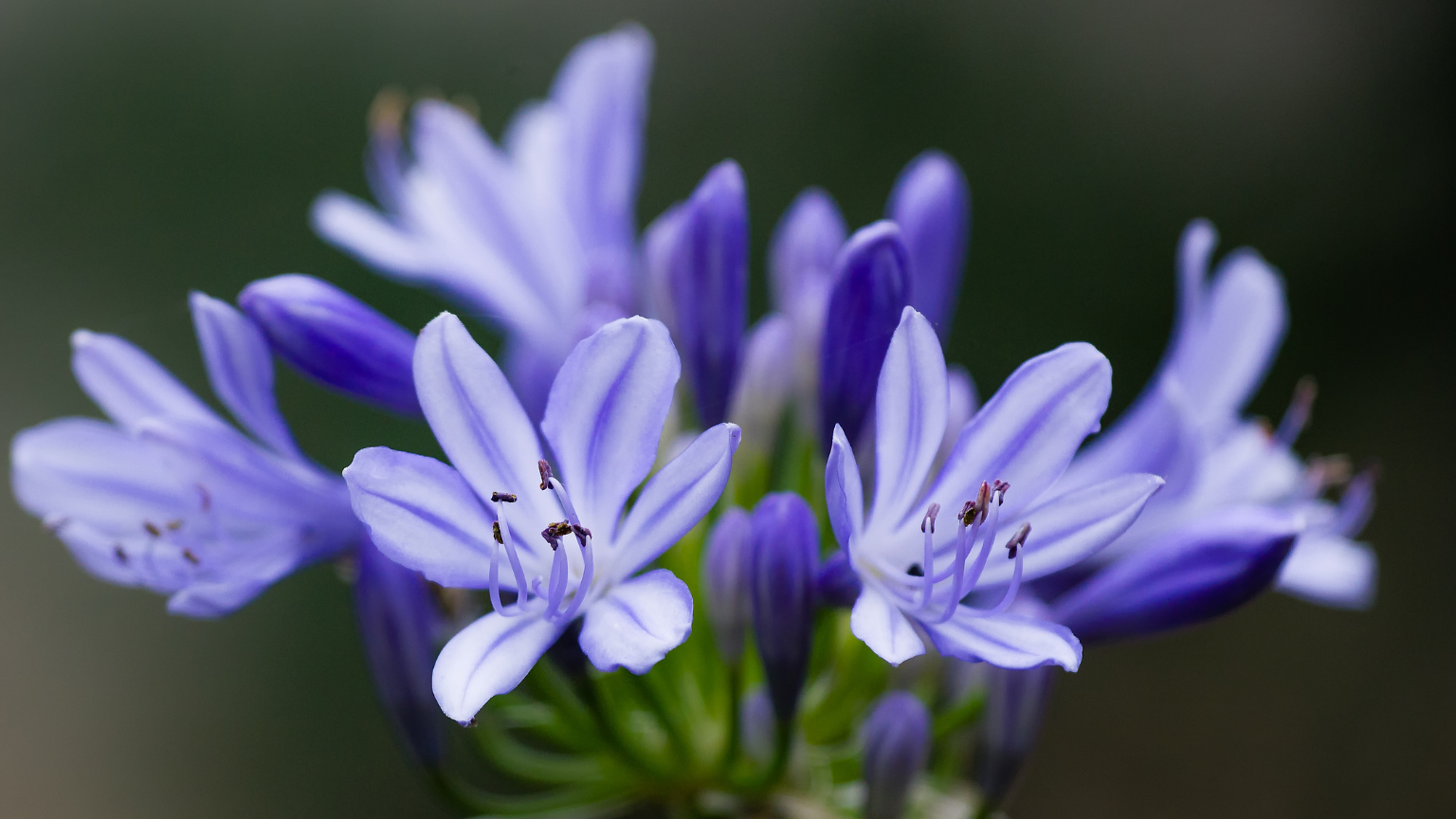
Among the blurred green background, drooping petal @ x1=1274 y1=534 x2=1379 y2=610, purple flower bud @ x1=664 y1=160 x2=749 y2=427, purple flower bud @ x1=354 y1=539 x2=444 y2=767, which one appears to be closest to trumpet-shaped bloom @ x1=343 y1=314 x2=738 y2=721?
purple flower bud @ x1=354 y1=539 x2=444 y2=767

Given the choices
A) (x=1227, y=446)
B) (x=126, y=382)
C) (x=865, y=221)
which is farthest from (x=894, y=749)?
(x=865, y=221)

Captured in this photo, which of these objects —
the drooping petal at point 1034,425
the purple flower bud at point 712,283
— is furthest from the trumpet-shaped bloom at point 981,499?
the purple flower bud at point 712,283

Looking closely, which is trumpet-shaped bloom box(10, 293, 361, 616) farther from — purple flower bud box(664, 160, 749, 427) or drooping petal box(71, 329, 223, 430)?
purple flower bud box(664, 160, 749, 427)

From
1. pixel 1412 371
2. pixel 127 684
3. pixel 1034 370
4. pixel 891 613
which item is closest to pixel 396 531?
pixel 891 613

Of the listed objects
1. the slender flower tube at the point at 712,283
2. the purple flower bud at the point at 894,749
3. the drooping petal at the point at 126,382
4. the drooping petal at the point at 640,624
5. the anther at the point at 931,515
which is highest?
the slender flower tube at the point at 712,283

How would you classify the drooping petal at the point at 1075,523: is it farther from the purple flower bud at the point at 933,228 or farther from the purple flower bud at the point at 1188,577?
the purple flower bud at the point at 933,228

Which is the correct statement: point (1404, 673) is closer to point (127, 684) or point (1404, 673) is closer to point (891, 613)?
point (891, 613)
